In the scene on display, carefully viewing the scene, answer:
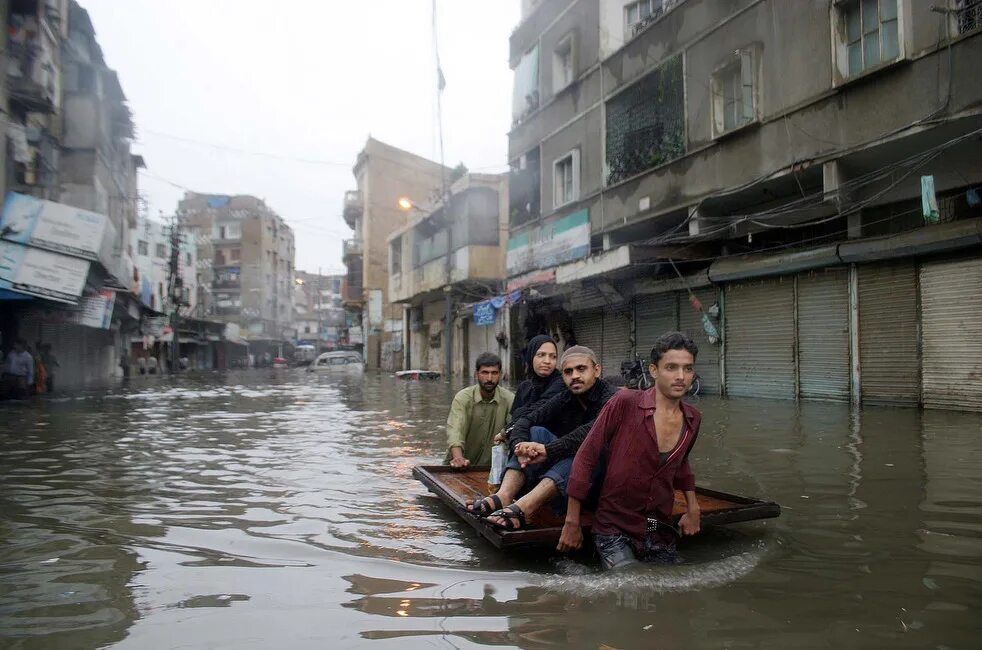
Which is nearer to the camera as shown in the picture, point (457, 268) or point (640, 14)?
point (640, 14)

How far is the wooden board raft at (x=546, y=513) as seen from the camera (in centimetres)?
397

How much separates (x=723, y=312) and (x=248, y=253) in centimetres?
7300

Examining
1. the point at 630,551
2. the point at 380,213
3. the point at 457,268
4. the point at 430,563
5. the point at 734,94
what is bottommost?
the point at 430,563

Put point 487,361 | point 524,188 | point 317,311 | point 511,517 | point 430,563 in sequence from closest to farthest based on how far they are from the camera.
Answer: point 511,517, point 430,563, point 487,361, point 524,188, point 317,311

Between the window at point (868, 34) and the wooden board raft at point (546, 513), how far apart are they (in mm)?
9977

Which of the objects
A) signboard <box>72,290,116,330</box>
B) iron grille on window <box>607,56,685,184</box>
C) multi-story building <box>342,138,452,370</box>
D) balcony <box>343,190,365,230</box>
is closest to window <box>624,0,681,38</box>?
iron grille on window <box>607,56,685,184</box>

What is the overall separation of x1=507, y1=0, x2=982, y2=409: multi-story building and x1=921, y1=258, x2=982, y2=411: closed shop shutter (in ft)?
0.08

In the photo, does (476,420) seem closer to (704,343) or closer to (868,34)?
(868,34)

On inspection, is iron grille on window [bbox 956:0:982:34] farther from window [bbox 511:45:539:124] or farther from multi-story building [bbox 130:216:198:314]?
multi-story building [bbox 130:216:198:314]

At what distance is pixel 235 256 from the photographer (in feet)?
267

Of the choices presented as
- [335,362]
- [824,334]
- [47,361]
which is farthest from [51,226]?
[335,362]

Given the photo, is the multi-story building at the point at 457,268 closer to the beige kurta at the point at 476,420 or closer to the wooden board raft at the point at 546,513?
the beige kurta at the point at 476,420

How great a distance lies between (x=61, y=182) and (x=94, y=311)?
6.72 meters

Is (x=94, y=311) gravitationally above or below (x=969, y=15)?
below
